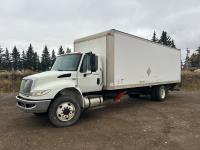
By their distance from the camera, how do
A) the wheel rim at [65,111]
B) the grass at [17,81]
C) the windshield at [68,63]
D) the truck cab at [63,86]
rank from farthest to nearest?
the grass at [17,81], the windshield at [68,63], the wheel rim at [65,111], the truck cab at [63,86]

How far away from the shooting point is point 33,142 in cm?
536

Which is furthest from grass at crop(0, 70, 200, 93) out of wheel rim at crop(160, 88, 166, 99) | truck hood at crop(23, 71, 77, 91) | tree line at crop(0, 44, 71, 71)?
tree line at crop(0, 44, 71, 71)

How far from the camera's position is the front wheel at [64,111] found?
21.6 ft

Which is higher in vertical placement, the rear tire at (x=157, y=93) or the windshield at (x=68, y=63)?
the windshield at (x=68, y=63)

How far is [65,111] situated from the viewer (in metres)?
6.80

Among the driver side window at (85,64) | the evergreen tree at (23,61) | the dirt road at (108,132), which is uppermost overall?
the evergreen tree at (23,61)

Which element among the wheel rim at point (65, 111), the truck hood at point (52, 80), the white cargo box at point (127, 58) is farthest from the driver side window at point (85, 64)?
the wheel rim at point (65, 111)

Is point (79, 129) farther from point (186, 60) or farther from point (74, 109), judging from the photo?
point (186, 60)

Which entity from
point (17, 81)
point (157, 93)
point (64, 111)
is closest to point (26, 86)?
point (64, 111)

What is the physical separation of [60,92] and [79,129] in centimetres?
146

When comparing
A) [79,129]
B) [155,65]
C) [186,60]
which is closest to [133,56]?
[155,65]

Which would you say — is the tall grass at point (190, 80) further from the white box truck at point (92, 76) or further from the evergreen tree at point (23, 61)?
the evergreen tree at point (23, 61)

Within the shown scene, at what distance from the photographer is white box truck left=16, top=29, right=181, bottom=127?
656 centimetres

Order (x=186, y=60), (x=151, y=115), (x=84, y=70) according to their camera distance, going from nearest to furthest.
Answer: (x=84, y=70) → (x=151, y=115) → (x=186, y=60)
